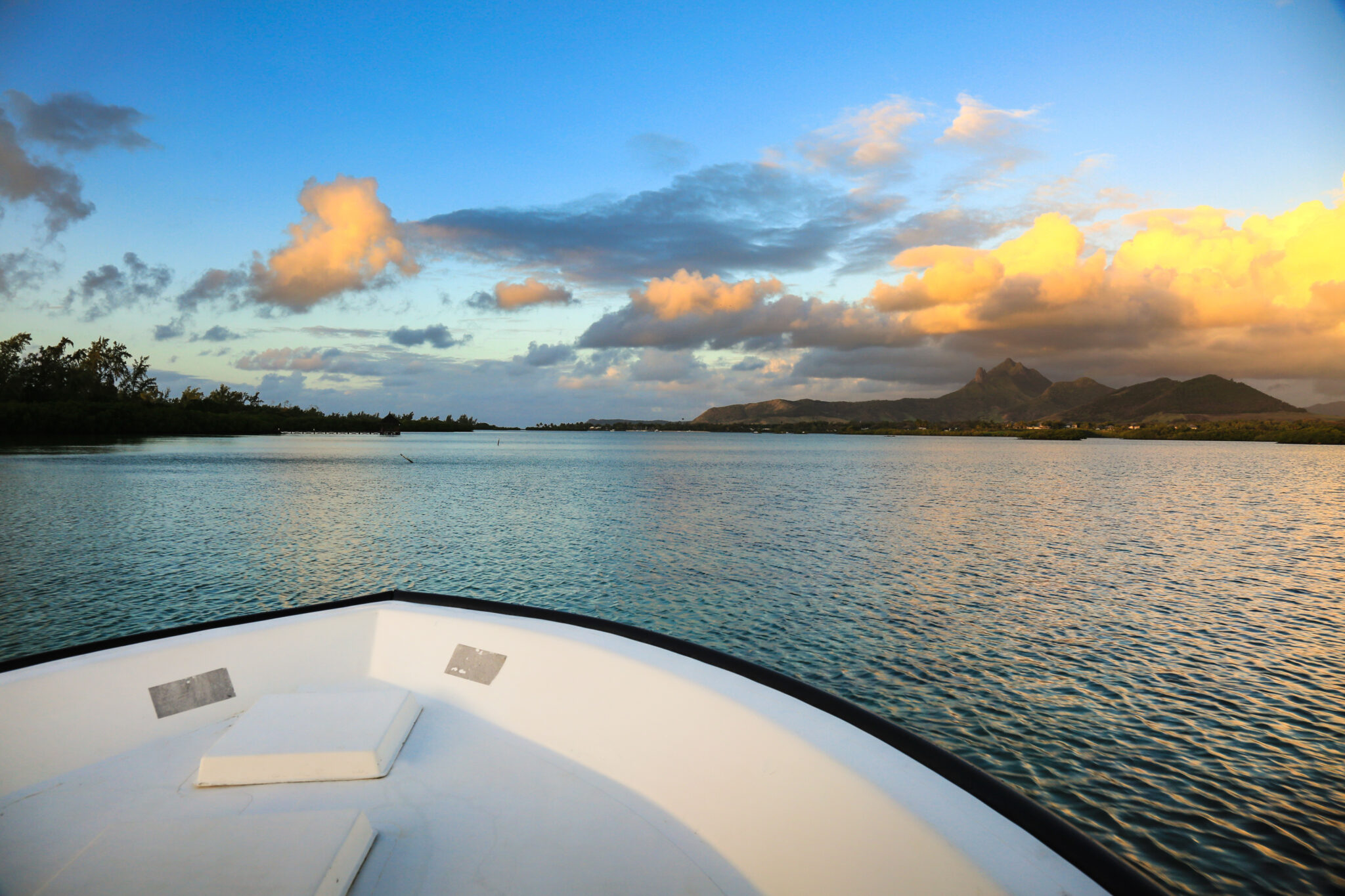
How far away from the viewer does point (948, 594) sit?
1283 cm

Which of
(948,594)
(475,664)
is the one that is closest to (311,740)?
(475,664)

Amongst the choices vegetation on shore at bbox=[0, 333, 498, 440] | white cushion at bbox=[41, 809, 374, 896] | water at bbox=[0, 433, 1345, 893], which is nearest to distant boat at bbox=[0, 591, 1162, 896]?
white cushion at bbox=[41, 809, 374, 896]

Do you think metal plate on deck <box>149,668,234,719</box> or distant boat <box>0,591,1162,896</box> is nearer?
distant boat <box>0,591,1162,896</box>

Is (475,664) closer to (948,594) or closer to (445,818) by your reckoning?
(445,818)

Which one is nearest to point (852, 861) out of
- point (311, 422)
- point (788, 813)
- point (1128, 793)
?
point (788, 813)

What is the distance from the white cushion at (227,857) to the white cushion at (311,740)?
1.30 ft

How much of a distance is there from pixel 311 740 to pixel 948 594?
476 inches

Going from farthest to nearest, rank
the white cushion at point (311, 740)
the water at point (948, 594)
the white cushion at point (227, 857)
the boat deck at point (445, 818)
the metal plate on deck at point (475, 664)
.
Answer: the water at point (948, 594), the metal plate on deck at point (475, 664), the white cushion at point (311, 740), the boat deck at point (445, 818), the white cushion at point (227, 857)

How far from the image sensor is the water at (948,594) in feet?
19.2

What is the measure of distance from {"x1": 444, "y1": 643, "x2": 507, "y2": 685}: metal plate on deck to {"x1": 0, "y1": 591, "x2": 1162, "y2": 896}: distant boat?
2 cm

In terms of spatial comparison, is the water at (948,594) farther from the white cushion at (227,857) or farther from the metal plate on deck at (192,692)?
the metal plate on deck at (192,692)

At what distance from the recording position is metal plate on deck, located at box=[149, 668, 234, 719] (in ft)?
13.4

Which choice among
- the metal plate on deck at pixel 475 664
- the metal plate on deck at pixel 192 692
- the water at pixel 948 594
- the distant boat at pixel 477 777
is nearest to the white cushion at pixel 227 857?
the distant boat at pixel 477 777

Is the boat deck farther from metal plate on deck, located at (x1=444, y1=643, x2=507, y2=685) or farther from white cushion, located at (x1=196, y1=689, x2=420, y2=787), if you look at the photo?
metal plate on deck, located at (x1=444, y1=643, x2=507, y2=685)
